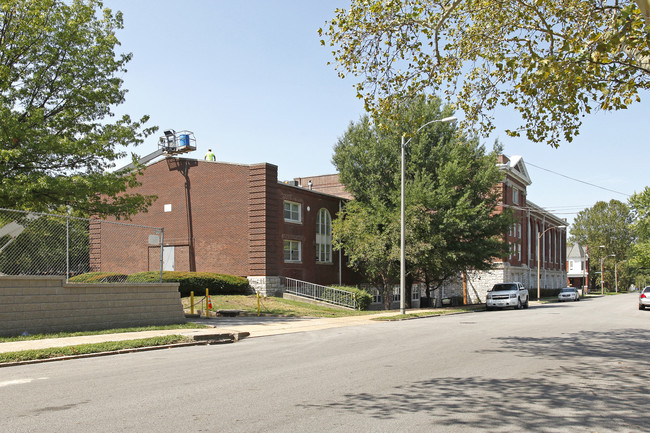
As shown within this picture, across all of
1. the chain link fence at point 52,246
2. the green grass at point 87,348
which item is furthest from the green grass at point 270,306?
the green grass at point 87,348

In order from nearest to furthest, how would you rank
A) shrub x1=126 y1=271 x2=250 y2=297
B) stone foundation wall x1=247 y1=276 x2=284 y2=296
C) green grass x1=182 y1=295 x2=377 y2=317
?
green grass x1=182 y1=295 x2=377 y2=317 < shrub x1=126 y1=271 x2=250 y2=297 < stone foundation wall x1=247 y1=276 x2=284 y2=296

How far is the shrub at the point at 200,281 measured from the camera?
26875 millimetres

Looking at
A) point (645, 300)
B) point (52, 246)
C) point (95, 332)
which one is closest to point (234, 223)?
point (95, 332)

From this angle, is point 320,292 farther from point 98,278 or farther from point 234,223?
point 98,278

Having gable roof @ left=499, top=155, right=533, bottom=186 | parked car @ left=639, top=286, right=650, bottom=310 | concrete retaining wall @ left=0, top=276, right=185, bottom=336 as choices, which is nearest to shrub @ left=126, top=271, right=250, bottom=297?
concrete retaining wall @ left=0, top=276, right=185, bottom=336

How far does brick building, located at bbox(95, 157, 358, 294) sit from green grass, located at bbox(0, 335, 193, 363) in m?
16.9

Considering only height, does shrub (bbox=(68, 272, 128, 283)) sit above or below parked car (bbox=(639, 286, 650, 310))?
above

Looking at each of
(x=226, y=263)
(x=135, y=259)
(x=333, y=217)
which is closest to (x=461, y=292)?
(x=333, y=217)

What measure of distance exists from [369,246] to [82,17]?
18778 millimetres

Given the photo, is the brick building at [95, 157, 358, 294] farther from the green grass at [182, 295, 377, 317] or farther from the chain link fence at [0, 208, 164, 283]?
the chain link fence at [0, 208, 164, 283]

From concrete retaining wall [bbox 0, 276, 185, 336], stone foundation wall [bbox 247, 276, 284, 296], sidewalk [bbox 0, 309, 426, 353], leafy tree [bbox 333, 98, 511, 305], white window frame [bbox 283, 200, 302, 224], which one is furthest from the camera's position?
white window frame [bbox 283, 200, 302, 224]

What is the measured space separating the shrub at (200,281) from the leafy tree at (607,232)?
304 feet

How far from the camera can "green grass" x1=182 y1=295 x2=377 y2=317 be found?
24.4 meters

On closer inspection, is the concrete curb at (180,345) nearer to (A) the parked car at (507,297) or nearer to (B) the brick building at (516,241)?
(A) the parked car at (507,297)
